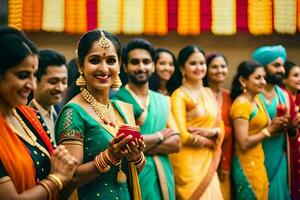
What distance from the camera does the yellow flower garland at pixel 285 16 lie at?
5.56 m

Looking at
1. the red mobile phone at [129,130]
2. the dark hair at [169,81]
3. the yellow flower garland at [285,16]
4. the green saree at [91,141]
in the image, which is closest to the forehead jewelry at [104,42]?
the green saree at [91,141]

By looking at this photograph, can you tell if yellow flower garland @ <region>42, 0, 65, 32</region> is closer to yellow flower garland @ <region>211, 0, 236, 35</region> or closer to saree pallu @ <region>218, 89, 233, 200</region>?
yellow flower garland @ <region>211, 0, 236, 35</region>

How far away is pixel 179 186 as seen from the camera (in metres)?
3.96

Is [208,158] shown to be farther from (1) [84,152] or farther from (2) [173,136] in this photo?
(1) [84,152]

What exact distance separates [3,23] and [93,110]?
3.14 meters

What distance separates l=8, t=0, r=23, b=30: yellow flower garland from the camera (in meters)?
5.08

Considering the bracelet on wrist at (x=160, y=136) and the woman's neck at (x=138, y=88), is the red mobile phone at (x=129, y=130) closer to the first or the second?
the bracelet on wrist at (x=160, y=136)

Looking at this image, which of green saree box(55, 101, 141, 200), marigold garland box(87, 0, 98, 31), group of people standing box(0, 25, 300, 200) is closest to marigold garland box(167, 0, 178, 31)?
marigold garland box(87, 0, 98, 31)

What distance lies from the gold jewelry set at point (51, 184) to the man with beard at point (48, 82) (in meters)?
1.33

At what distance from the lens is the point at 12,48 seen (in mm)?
2029

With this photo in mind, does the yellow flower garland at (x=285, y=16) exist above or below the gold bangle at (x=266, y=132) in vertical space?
above

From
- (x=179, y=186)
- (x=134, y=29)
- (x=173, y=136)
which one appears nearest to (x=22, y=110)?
(x=173, y=136)

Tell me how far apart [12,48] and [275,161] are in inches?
122

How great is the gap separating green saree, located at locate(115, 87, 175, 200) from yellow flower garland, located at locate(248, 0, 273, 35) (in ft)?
7.20
